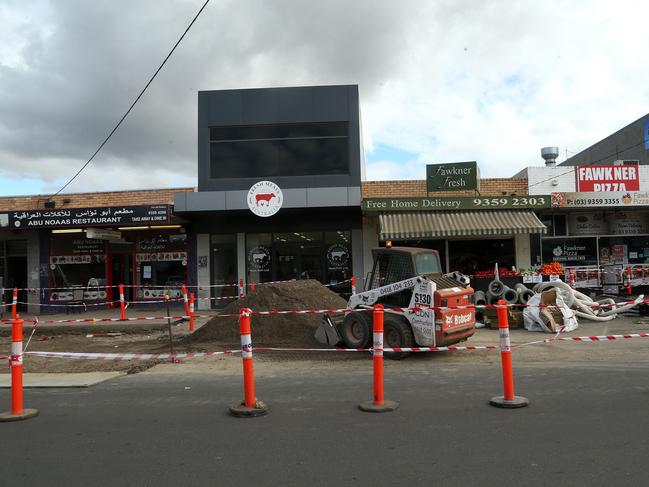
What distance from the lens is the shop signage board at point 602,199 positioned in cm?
1867

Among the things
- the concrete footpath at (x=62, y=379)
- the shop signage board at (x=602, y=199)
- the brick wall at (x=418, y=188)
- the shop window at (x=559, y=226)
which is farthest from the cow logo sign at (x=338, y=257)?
the concrete footpath at (x=62, y=379)

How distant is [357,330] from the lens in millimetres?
9922

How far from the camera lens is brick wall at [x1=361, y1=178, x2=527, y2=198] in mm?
19422

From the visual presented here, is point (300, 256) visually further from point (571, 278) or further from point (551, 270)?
point (571, 278)

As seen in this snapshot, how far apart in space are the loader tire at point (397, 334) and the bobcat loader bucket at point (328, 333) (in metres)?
1.23

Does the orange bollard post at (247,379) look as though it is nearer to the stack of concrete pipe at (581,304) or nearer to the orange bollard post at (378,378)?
the orange bollard post at (378,378)

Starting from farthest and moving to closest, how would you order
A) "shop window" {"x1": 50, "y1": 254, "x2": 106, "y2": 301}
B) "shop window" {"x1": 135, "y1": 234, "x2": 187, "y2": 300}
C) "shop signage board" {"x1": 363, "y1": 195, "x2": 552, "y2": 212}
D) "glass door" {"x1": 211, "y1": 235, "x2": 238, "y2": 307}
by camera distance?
"shop window" {"x1": 50, "y1": 254, "x2": 106, "y2": 301} → "shop window" {"x1": 135, "y1": 234, "x2": 187, "y2": 300} → "glass door" {"x1": 211, "y1": 235, "x2": 238, "y2": 307} → "shop signage board" {"x1": 363, "y1": 195, "x2": 552, "y2": 212}

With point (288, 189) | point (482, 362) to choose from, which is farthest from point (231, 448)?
point (288, 189)

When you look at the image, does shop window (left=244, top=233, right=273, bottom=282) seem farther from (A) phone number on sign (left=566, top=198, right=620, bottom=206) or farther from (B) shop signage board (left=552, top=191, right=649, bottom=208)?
(A) phone number on sign (left=566, top=198, right=620, bottom=206)

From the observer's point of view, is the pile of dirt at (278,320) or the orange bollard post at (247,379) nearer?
the orange bollard post at (247,379)

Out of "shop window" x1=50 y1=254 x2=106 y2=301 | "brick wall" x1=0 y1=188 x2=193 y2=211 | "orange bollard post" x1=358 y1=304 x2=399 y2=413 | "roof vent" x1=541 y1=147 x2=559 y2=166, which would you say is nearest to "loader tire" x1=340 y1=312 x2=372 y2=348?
"orange bollard post" x1=358 y1=304 x2=399 y2=413

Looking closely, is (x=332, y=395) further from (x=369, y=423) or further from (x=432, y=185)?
(x=432, y=185)

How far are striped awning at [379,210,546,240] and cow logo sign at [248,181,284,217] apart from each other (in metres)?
3.59

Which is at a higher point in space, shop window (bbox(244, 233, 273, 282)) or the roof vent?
the roof vent
